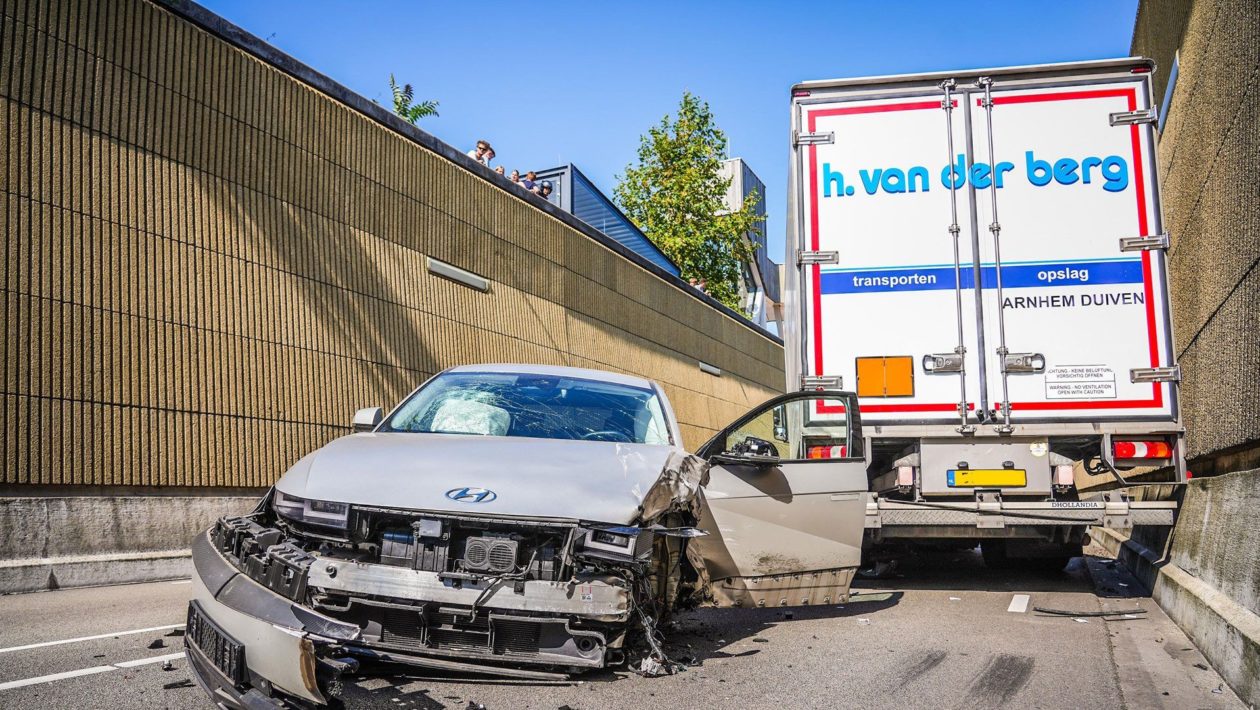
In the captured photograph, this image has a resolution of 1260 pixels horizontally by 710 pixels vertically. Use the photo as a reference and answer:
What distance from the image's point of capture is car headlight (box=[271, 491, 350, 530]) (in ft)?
13.4

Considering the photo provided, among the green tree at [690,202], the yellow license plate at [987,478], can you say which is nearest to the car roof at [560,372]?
the yellow license plate at [987,478]

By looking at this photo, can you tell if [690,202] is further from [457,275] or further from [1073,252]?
[1073,252]

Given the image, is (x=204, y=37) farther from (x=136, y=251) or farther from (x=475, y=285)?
(x=475, y=285)

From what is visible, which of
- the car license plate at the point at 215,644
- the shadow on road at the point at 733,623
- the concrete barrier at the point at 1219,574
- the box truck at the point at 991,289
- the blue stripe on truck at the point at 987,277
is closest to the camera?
the car license plate at the point at 215,644

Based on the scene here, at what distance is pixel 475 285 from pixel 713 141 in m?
20.5

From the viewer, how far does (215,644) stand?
11.8ft

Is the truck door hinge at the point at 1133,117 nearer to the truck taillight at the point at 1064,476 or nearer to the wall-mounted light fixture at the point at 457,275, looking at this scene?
the truck taillight at the point at 1064,476

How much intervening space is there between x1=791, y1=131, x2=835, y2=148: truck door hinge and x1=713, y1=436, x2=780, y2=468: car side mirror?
3.34 m

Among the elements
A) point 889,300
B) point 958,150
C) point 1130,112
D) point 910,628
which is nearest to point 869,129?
point 958,150

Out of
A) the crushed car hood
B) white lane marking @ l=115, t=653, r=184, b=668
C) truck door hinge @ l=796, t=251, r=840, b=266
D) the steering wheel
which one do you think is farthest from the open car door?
white lane marking @ l=115, t=653, r=184, b=668

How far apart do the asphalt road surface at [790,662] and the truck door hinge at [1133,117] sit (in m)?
3.91

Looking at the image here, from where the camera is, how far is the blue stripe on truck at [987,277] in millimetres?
7973

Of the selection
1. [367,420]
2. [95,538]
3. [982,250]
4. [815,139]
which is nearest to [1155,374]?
[982,250]

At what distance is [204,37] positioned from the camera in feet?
33.1
